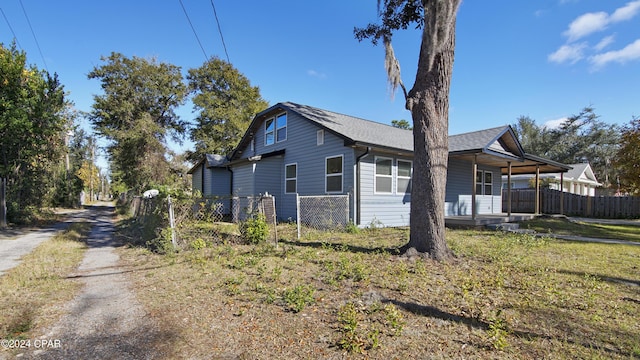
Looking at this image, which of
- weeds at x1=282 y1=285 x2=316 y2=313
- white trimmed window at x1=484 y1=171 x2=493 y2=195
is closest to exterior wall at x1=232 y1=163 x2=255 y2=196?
weeds at x1=282 y1=285 x2=316 y2=313

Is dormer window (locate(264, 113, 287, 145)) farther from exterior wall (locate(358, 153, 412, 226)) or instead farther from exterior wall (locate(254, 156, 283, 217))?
exterior wall (locate(358, 153, 412, 226))

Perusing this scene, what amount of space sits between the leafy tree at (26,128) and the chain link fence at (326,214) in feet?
38.1

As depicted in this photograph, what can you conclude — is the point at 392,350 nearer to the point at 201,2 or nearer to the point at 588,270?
the point at 588,270

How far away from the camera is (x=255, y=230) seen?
787cm

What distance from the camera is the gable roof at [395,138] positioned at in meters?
11.4

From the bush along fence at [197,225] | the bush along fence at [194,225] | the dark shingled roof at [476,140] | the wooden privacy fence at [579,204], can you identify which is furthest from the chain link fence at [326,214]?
the wooden privacy fence at [579,204]

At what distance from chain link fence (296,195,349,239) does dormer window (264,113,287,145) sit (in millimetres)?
4306

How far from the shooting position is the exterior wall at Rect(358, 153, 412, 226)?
10875mm

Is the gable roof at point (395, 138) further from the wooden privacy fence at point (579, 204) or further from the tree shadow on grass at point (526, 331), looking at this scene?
the tree shadow on grass at point (526, 331)

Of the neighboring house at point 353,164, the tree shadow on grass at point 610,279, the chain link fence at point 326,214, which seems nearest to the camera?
the tree shadow on grass at point 610,279

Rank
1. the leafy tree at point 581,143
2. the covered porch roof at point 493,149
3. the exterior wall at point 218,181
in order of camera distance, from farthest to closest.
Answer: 1. the leafy tree at point 581,143
2. the exterior wall at point 218,181
3. the covered porch roof at point 493,149

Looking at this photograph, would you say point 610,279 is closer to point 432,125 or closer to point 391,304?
point 432,125

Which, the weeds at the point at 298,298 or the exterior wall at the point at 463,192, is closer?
the weeds at the point at 298,298

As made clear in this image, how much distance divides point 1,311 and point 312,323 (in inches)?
154
